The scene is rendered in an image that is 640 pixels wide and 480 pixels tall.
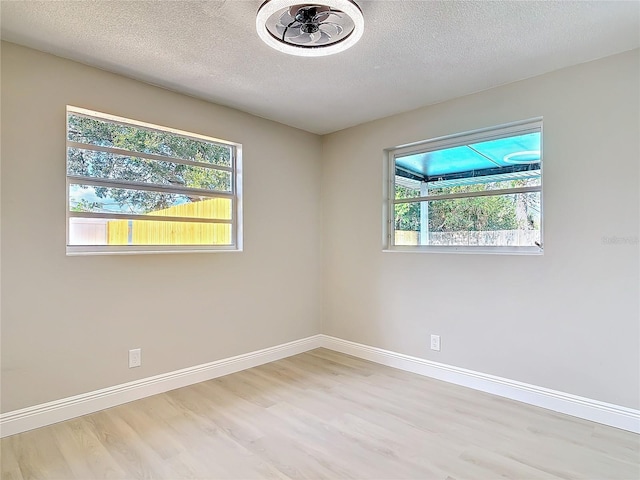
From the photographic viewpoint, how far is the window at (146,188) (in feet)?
8.52

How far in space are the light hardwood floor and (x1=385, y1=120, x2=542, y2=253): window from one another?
124 cm

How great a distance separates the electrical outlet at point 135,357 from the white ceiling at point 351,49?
79.7 inches

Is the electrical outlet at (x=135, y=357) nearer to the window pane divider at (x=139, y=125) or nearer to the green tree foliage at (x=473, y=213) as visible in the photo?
the window pane divider at (x=139, y=125)

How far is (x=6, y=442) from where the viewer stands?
214 cm

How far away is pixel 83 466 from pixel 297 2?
8.37ft

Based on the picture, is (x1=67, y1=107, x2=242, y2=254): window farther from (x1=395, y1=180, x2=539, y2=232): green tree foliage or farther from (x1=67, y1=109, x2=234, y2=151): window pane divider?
(x1=395, y1=180, x2=539, y2=232): green tree foliage

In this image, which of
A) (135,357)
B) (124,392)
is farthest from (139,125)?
(124,392)

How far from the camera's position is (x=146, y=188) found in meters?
2.90

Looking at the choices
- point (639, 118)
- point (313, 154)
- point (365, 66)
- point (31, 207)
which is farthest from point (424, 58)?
point (31, 207)

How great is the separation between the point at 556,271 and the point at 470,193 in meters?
0.90

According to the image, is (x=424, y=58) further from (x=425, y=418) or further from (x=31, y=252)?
(x=31, y=252)

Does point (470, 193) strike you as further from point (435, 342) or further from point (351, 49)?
point (351, 49)

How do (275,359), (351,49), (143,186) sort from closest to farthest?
(351,49) → (143,186) → (275,359)

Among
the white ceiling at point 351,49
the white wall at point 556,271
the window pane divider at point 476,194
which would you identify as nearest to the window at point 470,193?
the window pane divider at point 476,194
